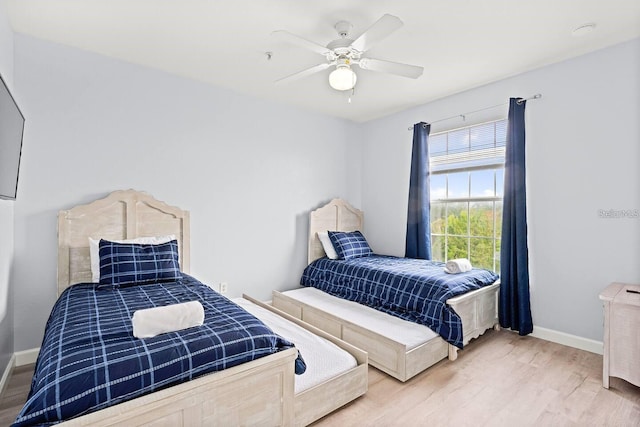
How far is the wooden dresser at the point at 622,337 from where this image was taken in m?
2.09

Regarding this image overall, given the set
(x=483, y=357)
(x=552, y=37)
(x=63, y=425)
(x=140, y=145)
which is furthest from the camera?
(x=140, y=145)

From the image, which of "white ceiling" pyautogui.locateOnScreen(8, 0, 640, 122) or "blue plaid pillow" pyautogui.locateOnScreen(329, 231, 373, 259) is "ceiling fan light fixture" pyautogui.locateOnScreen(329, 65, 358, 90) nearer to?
"white ceiling" pyautogui.locateOnScreen(8, 0, 640, 122)

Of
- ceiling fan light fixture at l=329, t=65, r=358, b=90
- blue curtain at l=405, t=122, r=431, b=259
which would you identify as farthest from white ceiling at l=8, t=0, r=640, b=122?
blue curtain at l=405, t=122, r=431, b=259

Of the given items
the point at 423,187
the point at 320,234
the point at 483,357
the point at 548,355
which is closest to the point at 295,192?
the point at 320,234

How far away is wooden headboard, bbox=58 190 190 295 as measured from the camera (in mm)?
2594

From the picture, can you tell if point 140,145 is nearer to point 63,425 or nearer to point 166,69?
point 166,69

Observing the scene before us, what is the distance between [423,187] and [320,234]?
142cm

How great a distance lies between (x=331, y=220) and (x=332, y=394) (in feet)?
8.77

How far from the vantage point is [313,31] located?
2.39m

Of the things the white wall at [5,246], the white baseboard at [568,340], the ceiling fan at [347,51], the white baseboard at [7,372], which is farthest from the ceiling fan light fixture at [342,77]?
the white baseboard at [7,372]

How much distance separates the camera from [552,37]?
250 cm

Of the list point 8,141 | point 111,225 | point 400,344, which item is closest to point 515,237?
point 400,344

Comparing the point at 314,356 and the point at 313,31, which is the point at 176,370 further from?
the point at 313,31

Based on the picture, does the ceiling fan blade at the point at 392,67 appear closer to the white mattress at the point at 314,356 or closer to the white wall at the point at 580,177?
the white wall at the point at 580,177
